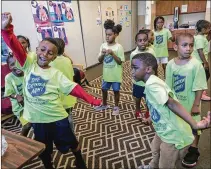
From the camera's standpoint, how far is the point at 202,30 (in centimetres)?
216

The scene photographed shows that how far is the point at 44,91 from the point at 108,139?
1.12m

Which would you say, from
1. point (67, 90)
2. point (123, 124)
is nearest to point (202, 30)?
point (123, 124)

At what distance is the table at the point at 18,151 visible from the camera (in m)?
0.83

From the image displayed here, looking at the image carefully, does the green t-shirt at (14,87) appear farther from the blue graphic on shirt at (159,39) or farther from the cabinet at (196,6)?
the cabinet at (196,6)

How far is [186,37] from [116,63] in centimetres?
111

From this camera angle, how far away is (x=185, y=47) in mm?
1339

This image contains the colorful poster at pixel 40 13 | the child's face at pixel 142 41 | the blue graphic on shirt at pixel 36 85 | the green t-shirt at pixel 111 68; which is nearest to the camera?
the blue graphic on shirt at pixel 36 85

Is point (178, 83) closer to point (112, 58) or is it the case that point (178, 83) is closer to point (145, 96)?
point (145, 96)

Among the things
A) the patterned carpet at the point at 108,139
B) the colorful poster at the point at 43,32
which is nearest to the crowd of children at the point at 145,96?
the patterned carpet at the point at 108,139

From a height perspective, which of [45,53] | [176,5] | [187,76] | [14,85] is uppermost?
[176,5]

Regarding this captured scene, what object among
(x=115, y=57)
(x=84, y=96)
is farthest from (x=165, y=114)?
(x=115, y=57)

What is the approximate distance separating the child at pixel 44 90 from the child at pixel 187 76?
2.21 feet

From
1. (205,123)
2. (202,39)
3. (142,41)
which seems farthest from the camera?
(202,39)

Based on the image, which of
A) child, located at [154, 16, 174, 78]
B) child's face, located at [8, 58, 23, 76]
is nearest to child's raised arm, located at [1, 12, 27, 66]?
child's face, located at [8, 58, 23, 76]
